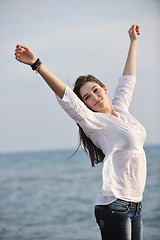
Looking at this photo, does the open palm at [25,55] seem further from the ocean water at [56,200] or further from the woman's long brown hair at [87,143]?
the ocean water at [56,200]

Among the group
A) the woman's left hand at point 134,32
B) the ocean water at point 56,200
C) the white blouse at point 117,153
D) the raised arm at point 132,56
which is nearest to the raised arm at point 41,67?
the white blouse at point 117,153

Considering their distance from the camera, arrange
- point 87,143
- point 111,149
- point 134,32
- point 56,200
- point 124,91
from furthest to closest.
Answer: point 56,200, point 134,32, point 124,91, point 87,143, point 111,149

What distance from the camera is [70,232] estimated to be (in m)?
9.87

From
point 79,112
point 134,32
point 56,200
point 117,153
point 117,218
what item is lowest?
point 56,200

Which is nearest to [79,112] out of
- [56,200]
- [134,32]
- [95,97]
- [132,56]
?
[95,97]

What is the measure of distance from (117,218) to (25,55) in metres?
0.84

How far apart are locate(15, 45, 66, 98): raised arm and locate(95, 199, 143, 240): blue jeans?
1.87 ft

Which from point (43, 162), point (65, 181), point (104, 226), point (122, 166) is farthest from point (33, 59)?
point (43, 162)

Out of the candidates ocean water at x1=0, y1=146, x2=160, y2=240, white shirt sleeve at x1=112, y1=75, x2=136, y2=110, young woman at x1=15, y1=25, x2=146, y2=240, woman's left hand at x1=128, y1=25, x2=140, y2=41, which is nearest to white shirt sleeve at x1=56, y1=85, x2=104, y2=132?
young woman at x1=15, y1=25, x2=146, y2=240

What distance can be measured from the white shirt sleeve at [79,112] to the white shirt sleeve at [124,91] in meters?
0.34

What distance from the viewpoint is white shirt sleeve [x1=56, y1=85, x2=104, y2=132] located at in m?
1.96

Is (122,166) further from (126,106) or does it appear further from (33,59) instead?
(33,59)

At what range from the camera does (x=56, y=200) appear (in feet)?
47.9

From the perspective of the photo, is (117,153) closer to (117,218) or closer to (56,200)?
(117,218)
